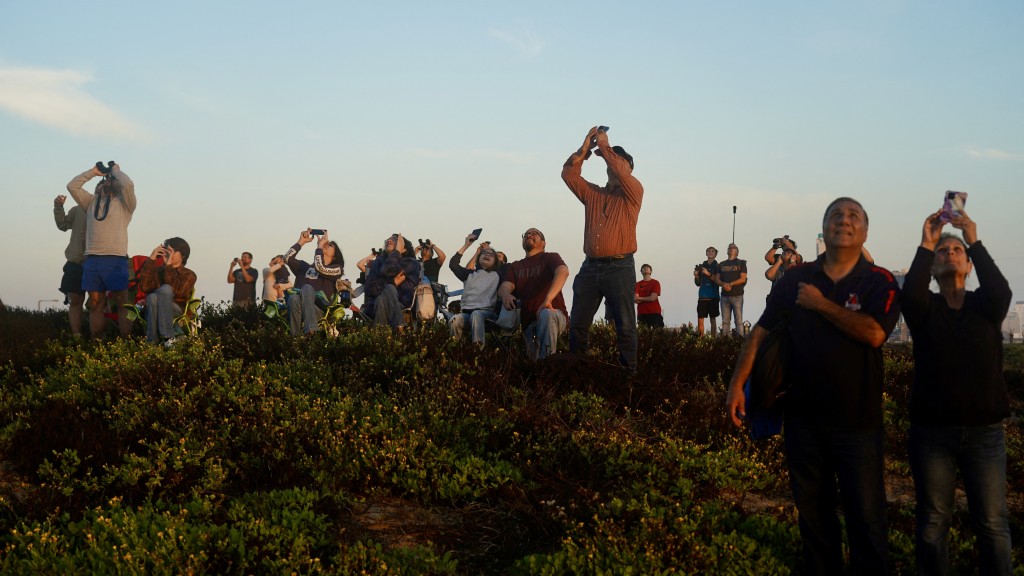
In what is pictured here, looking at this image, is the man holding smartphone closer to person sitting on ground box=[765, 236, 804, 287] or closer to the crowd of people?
the crowd of people

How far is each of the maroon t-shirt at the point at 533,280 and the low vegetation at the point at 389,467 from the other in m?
0.91

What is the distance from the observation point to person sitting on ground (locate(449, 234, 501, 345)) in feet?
39.1

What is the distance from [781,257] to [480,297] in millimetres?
7377

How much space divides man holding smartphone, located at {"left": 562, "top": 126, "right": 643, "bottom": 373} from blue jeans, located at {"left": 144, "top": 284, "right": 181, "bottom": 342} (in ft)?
17.6

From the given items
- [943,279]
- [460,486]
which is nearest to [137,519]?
[460,486]

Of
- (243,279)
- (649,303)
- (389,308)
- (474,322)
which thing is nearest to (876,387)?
(474,322)

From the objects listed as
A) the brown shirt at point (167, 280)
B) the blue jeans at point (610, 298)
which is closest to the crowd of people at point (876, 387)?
the blue jeans at point (610, 298)

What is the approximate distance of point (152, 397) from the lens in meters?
8.54

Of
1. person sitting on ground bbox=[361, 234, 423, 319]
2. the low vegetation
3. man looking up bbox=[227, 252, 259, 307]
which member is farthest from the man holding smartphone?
man looking up bbox=[227, 252, 259, 307]

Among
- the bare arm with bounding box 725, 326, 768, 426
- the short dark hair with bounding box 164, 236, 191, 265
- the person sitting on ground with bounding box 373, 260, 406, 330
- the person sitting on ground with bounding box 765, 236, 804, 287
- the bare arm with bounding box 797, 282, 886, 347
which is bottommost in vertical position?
the bare arm with bounding box 725, 326, 768, 426

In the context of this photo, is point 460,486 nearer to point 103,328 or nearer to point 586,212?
point 586,212

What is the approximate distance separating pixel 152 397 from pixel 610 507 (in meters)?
4.51

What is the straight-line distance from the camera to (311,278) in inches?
594

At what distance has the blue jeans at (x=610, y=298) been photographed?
970 cm
